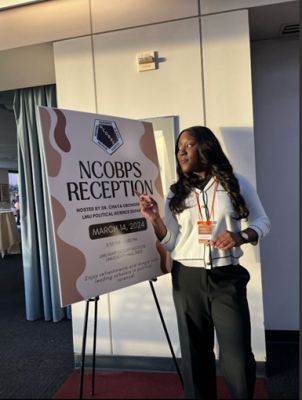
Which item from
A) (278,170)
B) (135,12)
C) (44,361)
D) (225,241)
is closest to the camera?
(225,241)

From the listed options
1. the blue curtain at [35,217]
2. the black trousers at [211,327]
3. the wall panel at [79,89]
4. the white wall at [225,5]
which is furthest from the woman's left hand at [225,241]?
the blue curtain at [35,217]

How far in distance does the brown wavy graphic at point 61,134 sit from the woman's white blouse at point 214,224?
0.70m

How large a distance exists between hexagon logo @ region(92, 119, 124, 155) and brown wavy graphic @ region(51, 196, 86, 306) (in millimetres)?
432

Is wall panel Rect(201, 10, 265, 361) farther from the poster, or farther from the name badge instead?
the name badge

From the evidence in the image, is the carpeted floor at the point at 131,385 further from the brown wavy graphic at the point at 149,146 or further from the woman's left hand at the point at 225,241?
the brown wavy graphic at the point at 149,146

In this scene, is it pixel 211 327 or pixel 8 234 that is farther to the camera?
pixel 8 234

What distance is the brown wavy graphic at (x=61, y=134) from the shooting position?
5.44ft

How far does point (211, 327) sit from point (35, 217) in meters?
2.75

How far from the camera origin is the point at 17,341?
10.6ft

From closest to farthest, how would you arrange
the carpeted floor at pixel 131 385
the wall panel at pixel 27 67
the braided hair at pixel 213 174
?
the braided hair at pixel 213 174 < the carpeted floor at pixel 131 385 < the wall panel at pixel 27 67

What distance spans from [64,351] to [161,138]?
2.12 metres

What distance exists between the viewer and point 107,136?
6.07 ft

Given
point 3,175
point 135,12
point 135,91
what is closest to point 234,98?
point 135,91

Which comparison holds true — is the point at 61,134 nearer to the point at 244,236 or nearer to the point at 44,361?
the point at 244,236
